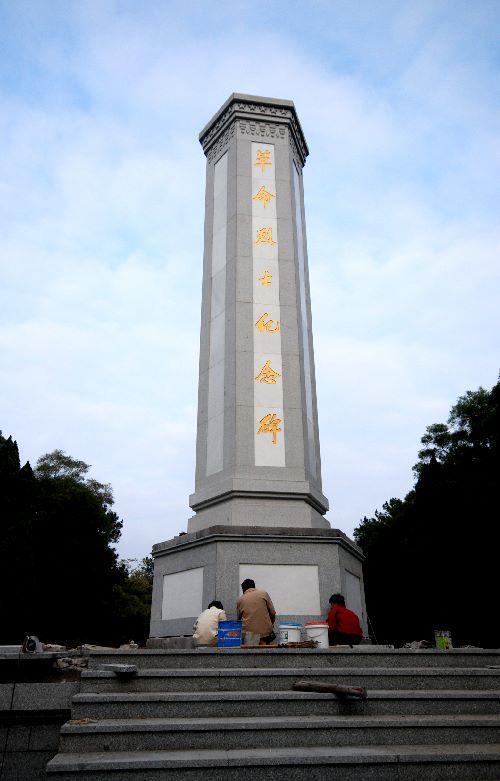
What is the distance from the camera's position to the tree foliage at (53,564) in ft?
71.6

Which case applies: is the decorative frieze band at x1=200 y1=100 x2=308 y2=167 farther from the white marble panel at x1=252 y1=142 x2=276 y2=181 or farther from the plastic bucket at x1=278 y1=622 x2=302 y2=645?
the plastic bucket at x1=278 y1=622 x2=302 y2=645

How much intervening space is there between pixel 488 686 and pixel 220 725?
108 inches

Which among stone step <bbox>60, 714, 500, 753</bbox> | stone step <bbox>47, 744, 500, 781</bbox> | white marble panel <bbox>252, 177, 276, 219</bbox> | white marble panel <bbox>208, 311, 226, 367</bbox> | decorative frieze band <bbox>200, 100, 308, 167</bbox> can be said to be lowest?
stone step <bbox>47, 744, 500, 781</bbox>

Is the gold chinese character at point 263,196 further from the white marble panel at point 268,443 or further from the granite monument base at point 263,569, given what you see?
the granite monument base at point 263,569

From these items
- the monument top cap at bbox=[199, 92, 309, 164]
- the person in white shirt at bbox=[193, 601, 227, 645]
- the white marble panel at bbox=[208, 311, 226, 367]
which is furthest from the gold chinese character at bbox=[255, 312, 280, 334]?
the person in white shirt at bbox=[193, 601, 227, 645]

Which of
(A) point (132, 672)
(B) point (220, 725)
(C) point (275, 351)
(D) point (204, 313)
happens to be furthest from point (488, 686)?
(D) point (204, 313)

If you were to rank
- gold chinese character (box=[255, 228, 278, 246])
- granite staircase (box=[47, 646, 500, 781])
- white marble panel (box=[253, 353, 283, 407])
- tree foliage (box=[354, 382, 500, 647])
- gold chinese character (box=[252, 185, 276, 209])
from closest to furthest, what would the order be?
granite staircase (box=[47, 646, 500, 781]), white marble panel (box=[253, 353, 283, 407]), gold chinese character (box=[255, 228, 278, 246]), gold chinese character (box=[252, 185, 276, 209]), tree foliage (box=[354, 382, 500, 647])

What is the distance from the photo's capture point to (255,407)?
1105 cm

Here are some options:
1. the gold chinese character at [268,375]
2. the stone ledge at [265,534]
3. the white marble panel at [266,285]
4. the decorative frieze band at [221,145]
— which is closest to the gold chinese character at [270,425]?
the gold chinese character at [268,375]

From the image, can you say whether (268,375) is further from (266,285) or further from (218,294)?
(218,294)

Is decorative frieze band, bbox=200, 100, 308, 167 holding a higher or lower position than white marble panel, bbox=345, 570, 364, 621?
higher

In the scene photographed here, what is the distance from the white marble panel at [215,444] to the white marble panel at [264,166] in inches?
224

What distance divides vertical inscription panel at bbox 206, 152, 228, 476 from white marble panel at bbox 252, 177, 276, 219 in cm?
71

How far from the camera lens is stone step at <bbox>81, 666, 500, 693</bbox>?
507 centimetres
